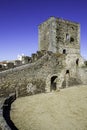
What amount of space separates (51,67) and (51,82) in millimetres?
1662

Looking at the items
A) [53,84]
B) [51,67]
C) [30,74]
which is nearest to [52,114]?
[30,74]

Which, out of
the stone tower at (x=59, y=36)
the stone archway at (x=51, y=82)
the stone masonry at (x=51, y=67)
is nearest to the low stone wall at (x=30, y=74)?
the stone masonry at (x=51, y=67)

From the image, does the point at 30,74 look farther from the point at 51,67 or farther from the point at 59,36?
the point at 59,36

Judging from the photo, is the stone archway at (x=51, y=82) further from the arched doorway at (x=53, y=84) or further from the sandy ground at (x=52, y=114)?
the sandy ground at (x=52, y=114)

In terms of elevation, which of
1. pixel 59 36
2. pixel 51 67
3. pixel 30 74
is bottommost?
pixel 30 74

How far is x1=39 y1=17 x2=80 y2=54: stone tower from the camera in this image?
19.7m

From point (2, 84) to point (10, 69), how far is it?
1523mm

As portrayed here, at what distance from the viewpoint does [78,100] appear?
10820 mm

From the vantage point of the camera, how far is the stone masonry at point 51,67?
1304cm

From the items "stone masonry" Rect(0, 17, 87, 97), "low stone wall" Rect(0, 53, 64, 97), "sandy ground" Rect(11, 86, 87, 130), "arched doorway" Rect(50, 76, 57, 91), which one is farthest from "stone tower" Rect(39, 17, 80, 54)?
"sandy ground" Rect(11, 86, 87, 130)

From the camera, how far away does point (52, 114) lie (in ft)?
28.2

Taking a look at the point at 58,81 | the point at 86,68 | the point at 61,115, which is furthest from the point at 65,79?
the point at 61,115

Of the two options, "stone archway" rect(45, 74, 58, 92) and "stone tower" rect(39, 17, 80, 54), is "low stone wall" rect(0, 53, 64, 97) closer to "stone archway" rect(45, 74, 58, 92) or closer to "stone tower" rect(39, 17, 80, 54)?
"stone archway" rect(45, 74, 58, 92)

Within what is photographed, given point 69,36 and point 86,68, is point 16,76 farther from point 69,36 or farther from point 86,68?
point 69,36
